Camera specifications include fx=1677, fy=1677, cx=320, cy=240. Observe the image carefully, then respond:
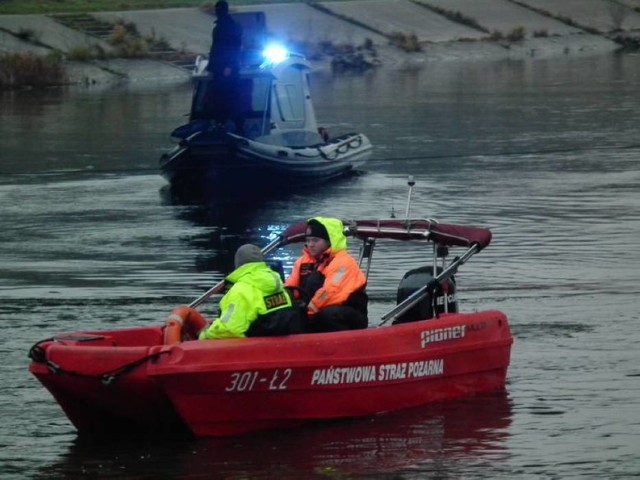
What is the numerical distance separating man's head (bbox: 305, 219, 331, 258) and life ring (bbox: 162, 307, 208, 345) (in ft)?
3.06

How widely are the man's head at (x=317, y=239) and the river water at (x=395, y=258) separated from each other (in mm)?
1278

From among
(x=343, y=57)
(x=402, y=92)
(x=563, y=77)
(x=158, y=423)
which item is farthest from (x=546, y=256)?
(x=343, y=57)

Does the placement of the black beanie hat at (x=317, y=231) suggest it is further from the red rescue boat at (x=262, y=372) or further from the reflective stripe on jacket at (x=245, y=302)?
the reflective stripe on jacket at (x=245, y=302)

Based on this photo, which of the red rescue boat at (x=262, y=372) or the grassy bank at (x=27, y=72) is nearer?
the red rescue boat at (x=262, y=372)

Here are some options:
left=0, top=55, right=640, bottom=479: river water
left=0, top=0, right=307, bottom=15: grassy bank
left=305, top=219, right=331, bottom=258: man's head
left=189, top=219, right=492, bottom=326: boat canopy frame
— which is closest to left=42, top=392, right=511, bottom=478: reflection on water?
left=0, top=55, right=640, bottom=479: river water

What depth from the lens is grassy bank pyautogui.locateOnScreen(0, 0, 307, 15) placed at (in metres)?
56.7

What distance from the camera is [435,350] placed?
12.0m

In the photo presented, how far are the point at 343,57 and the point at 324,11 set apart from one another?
4.77 meters

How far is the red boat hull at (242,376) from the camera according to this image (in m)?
10.7

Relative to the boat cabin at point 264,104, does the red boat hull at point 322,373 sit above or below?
below

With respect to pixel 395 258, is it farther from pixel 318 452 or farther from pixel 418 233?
pixel 318 452

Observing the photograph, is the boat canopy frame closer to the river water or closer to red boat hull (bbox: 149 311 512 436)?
red boat hull (bbox: 149 311 512 436)

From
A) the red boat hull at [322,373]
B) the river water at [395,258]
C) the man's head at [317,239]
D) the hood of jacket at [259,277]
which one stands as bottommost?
the river water at [395,258]

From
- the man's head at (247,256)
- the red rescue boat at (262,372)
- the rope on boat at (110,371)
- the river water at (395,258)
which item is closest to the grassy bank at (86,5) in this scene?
the river water at (395,258)
